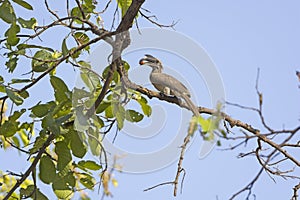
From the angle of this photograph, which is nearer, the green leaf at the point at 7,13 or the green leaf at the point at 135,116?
the green leaf at the point at 7,13

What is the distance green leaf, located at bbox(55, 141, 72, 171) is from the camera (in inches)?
91.4

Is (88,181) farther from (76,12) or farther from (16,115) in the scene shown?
(76,12)

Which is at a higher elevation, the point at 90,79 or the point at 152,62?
the point at 152,62

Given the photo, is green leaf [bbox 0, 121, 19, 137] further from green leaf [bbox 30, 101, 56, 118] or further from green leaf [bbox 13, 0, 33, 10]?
green leaf [bbox 13, 0, 33, 10]

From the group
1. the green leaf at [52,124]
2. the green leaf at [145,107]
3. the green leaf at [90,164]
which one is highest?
the green leaf at [145,107]

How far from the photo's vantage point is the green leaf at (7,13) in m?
2.30

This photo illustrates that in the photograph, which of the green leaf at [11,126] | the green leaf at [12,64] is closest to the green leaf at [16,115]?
the green leaf at [11,126]

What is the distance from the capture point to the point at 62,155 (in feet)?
7.66

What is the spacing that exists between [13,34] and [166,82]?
2.27 feet

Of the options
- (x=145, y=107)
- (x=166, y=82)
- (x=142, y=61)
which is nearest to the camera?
(x=145, y=107)

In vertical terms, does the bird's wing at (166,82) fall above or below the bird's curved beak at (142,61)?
below

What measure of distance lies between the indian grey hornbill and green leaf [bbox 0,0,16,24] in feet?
2.17

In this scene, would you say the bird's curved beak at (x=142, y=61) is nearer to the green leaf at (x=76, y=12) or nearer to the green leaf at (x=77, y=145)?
the green leaf at (x=76, y=12)

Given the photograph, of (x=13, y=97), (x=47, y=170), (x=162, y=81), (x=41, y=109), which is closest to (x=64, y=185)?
(x=47, y=170)
